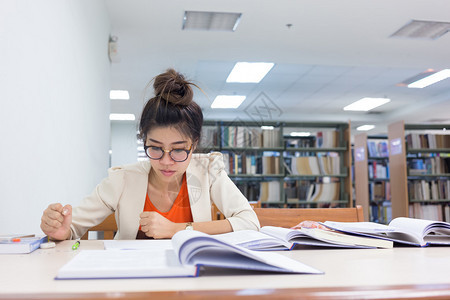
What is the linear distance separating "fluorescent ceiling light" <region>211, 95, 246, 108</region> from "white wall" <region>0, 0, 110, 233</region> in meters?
5.18

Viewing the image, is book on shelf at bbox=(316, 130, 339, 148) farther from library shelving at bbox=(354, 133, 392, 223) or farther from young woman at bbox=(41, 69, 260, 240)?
young woman at bbox=(41, 69, 260, 240)

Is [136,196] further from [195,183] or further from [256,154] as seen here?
[256,154]

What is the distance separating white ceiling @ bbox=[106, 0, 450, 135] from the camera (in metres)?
3.74

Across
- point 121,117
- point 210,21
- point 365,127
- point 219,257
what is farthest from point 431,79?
point 219,257

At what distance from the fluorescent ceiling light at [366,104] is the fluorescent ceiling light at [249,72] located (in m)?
2.82

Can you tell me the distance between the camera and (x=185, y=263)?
566 mm

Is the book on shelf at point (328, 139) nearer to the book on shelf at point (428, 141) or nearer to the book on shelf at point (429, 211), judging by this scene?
the book on shelf at point (428, 141)

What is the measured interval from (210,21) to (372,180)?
A: 461cm

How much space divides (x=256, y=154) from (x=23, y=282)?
533 cm

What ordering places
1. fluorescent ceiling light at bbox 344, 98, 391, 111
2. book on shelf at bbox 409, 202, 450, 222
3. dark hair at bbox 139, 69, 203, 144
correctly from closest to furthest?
dark hair at bbox 139, 69, 203, 144 < book on shelf at bbox 409, 202, 450, 222 < fluorescent ceiling light at bbox 344, 98, 391, 111

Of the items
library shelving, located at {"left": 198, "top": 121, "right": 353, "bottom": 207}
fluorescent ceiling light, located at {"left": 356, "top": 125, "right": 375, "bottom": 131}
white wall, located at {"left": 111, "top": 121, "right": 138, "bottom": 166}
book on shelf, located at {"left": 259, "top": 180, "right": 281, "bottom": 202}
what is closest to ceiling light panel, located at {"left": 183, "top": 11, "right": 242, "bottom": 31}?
library shelving, located at {"left": 198, "top": 121, "right": 353, "bottom": 207}

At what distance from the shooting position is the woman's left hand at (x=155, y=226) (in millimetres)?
1114

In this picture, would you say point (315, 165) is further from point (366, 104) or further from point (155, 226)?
point (155, 226)

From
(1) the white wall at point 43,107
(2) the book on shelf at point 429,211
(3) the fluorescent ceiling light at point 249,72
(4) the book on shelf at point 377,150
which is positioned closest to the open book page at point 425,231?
(1) the white wall at point 43,107
